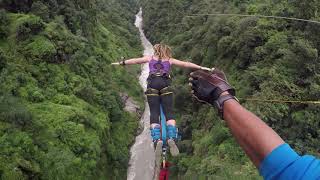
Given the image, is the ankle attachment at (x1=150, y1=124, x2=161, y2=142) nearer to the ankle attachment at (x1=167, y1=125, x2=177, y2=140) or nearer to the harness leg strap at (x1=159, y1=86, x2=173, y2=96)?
the ankle attachment at (x1=167, y1=125, x2=177, y2=140)

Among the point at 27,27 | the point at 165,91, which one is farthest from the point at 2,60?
the point at 165,91

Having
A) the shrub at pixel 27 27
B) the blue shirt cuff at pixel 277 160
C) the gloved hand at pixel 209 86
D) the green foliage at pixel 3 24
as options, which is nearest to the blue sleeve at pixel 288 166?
the blue shirt cuff at pixel 277 160

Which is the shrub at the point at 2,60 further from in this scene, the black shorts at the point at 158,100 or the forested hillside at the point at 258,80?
the black shorts at the point at 158,100

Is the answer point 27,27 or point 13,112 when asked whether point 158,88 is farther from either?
point 27,27

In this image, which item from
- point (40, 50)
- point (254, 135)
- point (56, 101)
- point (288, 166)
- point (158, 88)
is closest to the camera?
point (288, 166)

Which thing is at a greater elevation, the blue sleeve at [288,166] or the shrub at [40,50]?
the shrub at [40,50]

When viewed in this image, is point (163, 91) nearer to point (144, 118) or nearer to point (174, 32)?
point (144, 118)

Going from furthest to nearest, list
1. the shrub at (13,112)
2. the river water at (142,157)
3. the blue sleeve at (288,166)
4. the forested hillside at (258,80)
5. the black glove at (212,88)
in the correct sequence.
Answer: the river water at (142,157)
the shrub at (13,112)
the forested hillside at (258,80)
the black glove at (212,88)
the blue sleeve at (288,166)
